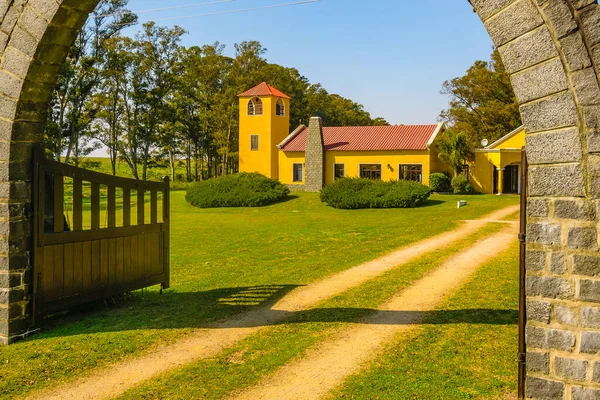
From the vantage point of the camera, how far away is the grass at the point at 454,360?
5121 mm

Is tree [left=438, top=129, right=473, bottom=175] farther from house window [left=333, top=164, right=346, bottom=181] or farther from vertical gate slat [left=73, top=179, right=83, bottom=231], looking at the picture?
vertical gate slat [left=73, top=179, right=83, bottom=231]

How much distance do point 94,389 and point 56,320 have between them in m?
2.50

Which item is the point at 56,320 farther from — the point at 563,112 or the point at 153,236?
the point at 563,112

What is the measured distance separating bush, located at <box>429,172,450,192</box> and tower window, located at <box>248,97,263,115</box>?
14288mm

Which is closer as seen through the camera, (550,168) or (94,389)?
(550,168)

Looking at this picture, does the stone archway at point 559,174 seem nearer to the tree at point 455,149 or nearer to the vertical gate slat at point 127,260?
the vertical gate slat at point 127,260

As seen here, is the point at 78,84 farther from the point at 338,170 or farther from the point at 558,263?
the point at 558,263

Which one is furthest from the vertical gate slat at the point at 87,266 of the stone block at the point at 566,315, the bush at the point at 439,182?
the bush at the point at 439,182

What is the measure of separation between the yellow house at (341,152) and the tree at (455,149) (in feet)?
2.60

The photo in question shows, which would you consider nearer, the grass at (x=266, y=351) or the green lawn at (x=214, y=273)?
the grass at (x=266, y=351)

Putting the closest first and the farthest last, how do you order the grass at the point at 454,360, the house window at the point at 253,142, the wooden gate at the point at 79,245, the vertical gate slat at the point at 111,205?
the grass at the point at 454,360
the wooden gate at the point at 79,245
the vertical gate slat at the point at 111,205
the house window at the point at 253,142

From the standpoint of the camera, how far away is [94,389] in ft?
16.9

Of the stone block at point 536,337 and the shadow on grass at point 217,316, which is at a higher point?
the stone block at point 536,337

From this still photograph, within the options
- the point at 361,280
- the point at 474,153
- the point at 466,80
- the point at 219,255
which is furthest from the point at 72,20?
the point at 466,80
